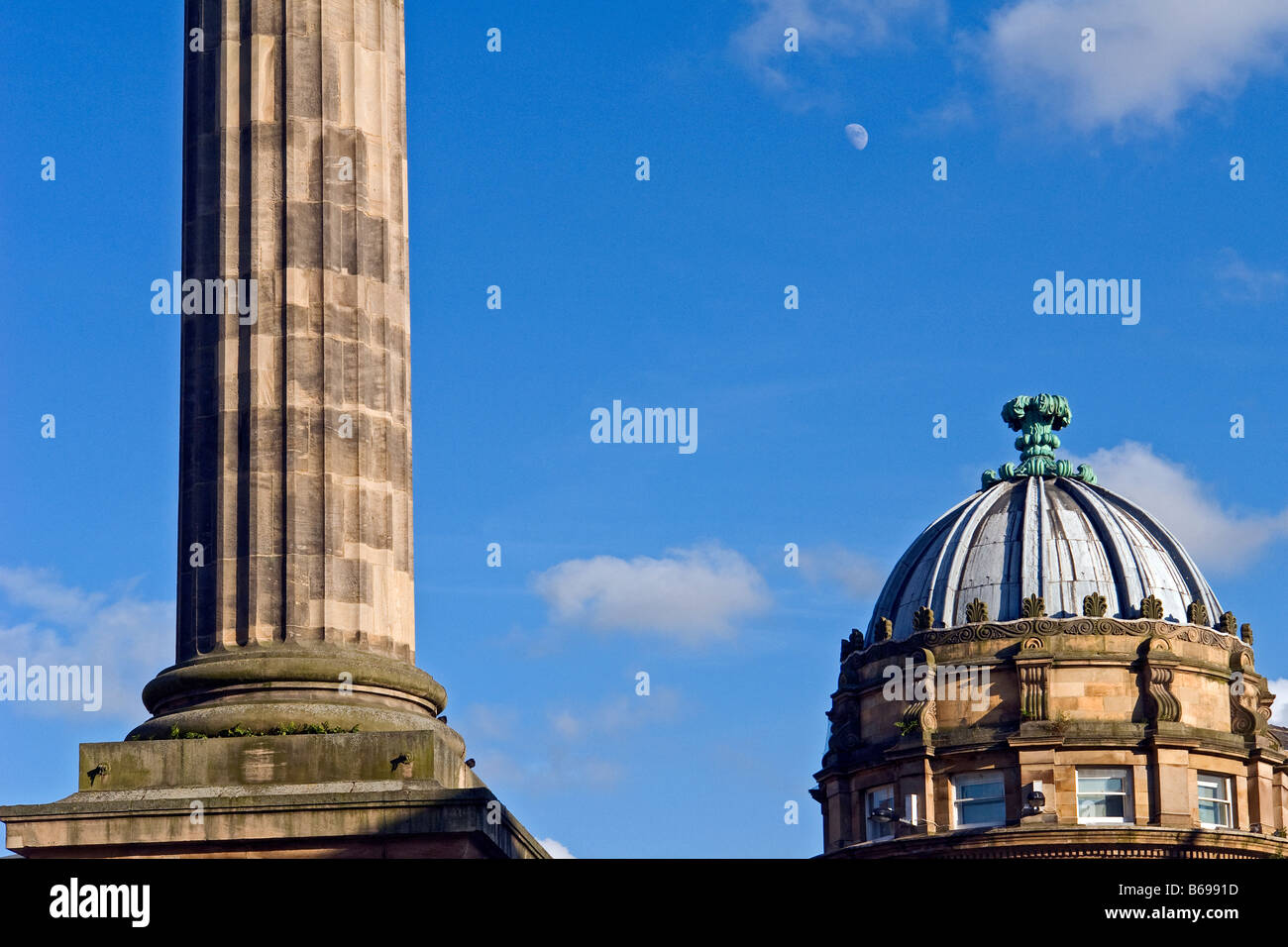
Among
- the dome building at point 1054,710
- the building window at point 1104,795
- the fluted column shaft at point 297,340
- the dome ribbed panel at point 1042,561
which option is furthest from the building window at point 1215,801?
the fluted column shaft at point 297,340

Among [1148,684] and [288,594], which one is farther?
[1148,684]

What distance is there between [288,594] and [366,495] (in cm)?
160

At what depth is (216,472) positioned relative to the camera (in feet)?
101

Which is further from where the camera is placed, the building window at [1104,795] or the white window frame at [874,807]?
the white window frame at [874,807]

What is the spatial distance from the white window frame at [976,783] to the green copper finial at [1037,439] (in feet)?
43.8

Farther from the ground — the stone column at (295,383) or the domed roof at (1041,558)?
the domed roof at (1041,558)

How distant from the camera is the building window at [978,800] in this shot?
285 feet

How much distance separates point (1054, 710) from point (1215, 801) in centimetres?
651

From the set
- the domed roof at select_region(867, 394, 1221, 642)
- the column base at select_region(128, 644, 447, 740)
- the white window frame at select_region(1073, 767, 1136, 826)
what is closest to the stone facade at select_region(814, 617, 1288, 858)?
the white window frame at select_region(1073, 767, 1136, 826)

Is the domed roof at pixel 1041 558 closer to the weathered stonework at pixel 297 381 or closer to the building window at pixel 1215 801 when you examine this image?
the building window at pixel 1215 801
